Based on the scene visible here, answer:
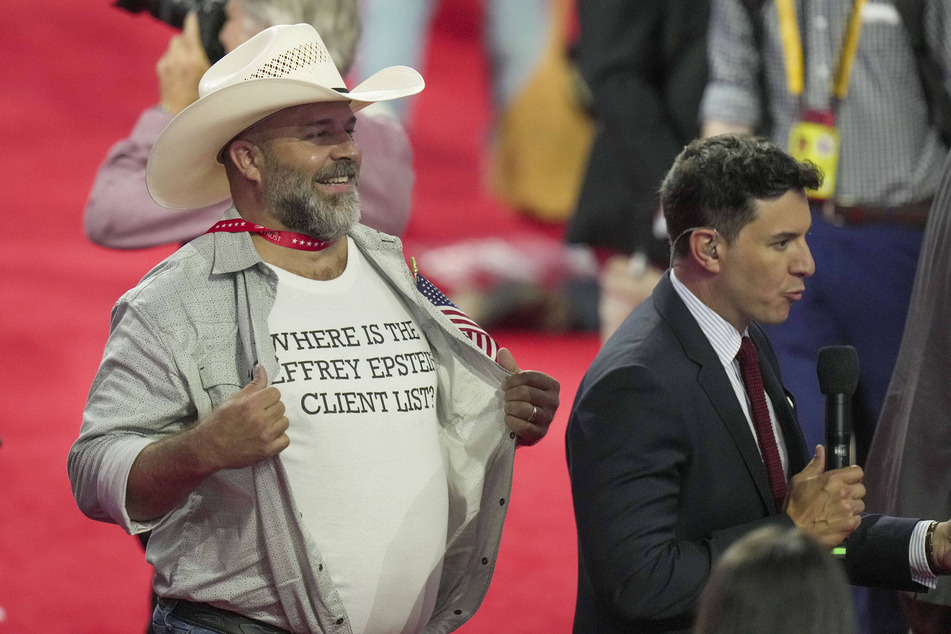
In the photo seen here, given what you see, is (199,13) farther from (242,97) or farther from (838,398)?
(838,398)

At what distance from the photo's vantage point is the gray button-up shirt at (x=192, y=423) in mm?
2619

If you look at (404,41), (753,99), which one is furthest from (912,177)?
(404,41)

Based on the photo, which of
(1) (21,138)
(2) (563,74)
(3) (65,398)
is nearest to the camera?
(3) (65,398)

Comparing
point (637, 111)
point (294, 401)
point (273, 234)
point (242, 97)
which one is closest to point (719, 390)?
point (294, 401)

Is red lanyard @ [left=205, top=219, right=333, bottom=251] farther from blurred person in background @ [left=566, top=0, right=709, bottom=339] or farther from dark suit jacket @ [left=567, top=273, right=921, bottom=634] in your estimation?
blurred person in background @ [left=566, top=0, right=709, bottom=339]

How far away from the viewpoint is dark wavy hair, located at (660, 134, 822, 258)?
2.81m

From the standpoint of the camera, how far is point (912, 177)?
4.59m

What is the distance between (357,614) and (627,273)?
3.76 meters

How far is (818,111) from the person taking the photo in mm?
4680

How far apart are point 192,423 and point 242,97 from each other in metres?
0.70

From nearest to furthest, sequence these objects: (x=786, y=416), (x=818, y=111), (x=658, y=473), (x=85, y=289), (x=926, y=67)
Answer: (x=658, y=473), (x=786, y=416), (x=926, y=67), (x=818, y=111), (x=85, y=289)

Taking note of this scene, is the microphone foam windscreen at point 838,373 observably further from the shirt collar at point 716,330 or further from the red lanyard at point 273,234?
the red lanyard at point 273,234

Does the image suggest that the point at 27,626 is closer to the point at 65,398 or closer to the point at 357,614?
the point at 357,614

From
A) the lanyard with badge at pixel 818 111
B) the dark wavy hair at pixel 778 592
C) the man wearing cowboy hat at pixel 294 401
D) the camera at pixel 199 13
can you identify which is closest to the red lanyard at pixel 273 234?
the man wearing cowboy hat at pixel 294 401
